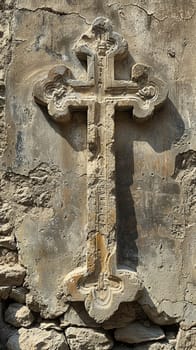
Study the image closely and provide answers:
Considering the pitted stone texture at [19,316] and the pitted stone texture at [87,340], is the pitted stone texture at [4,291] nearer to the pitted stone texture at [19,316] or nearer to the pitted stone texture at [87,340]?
the pitted stone texture at [19,316]

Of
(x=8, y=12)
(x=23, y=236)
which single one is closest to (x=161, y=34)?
(x=8, y=12)

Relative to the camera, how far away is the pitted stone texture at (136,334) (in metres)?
3.21

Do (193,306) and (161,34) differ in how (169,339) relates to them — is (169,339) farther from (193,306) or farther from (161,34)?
(161,34)

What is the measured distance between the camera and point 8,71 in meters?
3.47

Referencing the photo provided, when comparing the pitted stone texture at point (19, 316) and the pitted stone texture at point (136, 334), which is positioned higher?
the pitted stone texture at point (19, 316)

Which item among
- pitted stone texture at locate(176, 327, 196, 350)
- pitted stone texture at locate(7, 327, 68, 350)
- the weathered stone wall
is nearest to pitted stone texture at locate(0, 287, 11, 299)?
the weathered stone wall

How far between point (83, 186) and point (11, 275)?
2.17ft

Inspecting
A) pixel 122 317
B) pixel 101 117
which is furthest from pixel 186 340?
pixel 101 117

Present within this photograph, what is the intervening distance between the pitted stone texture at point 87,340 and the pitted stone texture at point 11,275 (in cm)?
41

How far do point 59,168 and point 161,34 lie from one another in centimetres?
106

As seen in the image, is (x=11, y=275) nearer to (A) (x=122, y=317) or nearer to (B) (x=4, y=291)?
(B) (x=4, y=291)

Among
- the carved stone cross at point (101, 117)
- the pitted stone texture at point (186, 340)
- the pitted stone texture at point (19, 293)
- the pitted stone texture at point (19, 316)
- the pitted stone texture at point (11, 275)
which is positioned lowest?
the pitted stone texture at point (186, 340)

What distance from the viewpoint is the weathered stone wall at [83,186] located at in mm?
3240

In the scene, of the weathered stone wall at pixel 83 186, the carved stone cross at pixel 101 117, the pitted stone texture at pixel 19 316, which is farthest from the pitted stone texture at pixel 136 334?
the pitted stone texture at pixel 19 316
